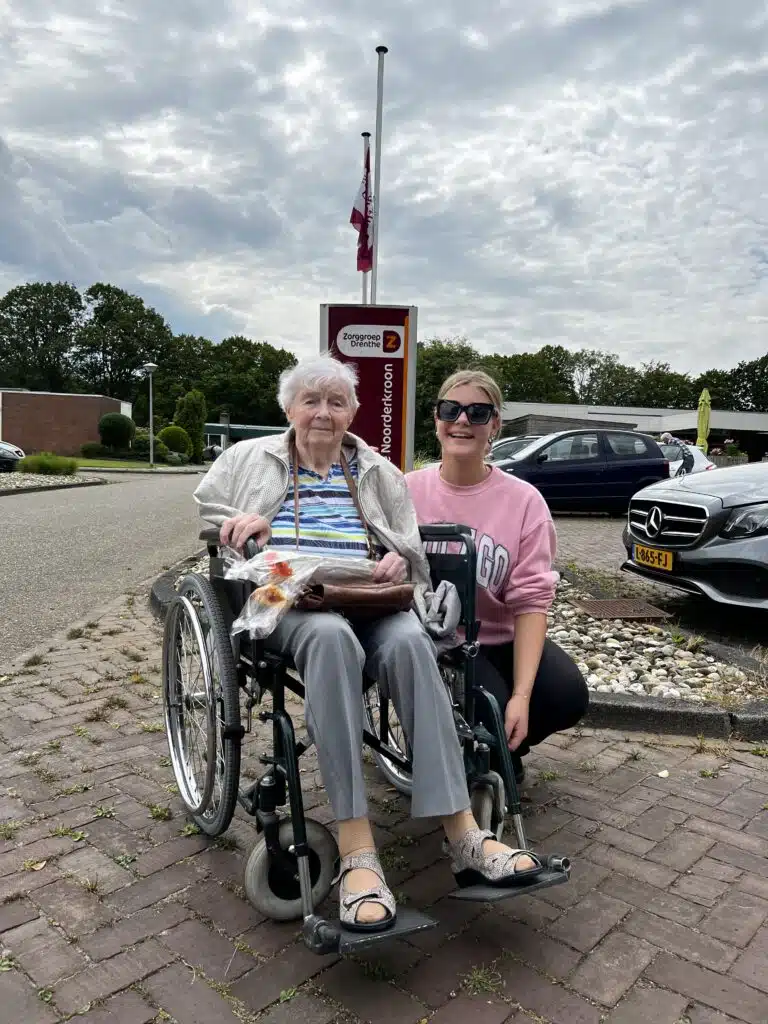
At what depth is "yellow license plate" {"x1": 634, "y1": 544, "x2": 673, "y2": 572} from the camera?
5395 millimetres

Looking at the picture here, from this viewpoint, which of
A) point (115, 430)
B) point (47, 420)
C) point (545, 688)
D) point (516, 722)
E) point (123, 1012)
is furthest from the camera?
point (47, 420)

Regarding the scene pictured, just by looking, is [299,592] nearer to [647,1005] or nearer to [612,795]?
[647,1005]

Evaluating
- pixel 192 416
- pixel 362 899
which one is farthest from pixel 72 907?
pixel 192 416

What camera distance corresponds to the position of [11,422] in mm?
49062

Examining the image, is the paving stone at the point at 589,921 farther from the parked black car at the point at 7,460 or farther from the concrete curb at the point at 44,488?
the parked black car at the point at 7,460

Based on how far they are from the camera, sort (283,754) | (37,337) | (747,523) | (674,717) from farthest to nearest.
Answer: (37,337) < (747,523) < (674,717) < (283,754)

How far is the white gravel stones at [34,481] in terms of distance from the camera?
62.9 feet

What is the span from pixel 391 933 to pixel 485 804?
52 centimetres

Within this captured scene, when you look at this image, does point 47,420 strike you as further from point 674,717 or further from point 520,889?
point 520,889

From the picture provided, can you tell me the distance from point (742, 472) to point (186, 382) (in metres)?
79.3

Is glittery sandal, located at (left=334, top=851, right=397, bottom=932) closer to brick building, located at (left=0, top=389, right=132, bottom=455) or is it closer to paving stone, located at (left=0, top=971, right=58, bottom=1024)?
paving stone, located at (left=0, top=971, right=58, bottom=1024)

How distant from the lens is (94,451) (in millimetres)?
46188

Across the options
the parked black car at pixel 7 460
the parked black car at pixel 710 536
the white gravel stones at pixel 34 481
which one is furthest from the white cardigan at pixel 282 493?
the parked black car at pixel 7 460

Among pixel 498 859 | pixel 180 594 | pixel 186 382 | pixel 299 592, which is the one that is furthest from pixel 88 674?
pixel 186 382
